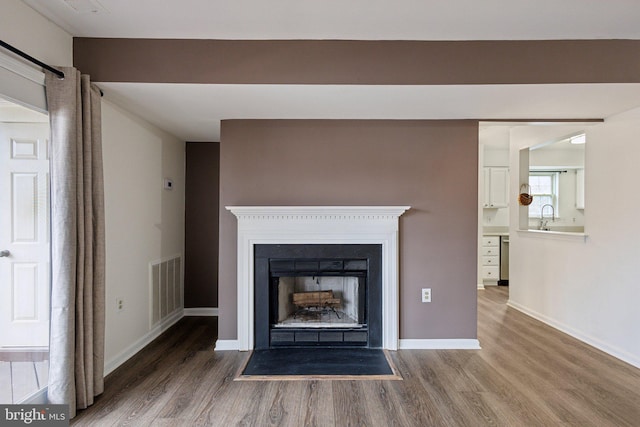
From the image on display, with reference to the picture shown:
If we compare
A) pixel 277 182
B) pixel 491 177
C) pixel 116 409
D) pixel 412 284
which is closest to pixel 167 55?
pixel 277 182

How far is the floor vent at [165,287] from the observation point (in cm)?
330

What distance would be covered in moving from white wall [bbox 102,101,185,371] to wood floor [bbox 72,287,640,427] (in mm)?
272

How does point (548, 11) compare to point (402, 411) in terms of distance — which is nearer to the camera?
point (548, 11)

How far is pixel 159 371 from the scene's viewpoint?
2.61 metres

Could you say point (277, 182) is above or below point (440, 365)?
above

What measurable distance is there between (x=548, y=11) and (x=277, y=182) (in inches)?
88.0

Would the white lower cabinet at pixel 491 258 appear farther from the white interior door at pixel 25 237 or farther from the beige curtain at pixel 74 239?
the white interior door at pixel 25 237

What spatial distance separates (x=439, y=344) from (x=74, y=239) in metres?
2.96

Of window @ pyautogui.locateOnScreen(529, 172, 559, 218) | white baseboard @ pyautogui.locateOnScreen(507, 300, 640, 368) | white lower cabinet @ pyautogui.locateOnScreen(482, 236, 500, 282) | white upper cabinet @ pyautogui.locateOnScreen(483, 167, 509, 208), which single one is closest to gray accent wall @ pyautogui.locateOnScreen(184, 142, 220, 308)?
white baseboard @ pyautogui.locateOnScreen(507, 300, 640, 368)

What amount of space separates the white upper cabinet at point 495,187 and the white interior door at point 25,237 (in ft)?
19.8

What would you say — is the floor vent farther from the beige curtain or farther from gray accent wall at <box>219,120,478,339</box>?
the beige curtain

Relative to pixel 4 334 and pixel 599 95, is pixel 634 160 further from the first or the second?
pixel 4 334

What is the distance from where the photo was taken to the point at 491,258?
5.70 m

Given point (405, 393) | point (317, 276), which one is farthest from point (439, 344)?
point (317, 276)
